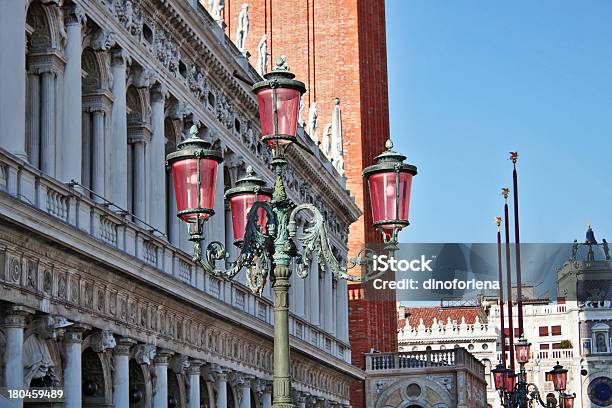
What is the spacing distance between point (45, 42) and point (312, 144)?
1866 cm

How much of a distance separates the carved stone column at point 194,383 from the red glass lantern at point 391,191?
1204 cm

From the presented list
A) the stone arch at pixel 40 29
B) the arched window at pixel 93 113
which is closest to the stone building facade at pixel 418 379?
the arched window at pixel 93 113

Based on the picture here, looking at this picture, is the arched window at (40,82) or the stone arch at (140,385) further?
the stone arch at (140,385)

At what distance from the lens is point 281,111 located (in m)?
12.2

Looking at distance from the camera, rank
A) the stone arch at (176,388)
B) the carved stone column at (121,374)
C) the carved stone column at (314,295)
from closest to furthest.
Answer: the carved stone column at (121,374) → the stone arch at (176,388) → the carved stone column at (314,295)

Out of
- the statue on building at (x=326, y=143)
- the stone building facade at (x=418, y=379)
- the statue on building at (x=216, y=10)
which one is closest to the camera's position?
the statue on building at (x=216, y=10)

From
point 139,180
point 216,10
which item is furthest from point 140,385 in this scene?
point 216,10

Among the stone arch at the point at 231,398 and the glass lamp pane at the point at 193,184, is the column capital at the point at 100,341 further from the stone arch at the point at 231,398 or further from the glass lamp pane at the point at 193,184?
the stone arch at the point at 231,398

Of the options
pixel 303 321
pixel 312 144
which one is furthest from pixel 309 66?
pixel 303 321

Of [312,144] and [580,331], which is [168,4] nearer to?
[312,144]

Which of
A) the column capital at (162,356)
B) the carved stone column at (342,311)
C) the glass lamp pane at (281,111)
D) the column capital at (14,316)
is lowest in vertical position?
the column capital at (162,356)

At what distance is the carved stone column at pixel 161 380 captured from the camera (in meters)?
21.9

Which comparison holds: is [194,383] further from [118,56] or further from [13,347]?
[13,347]

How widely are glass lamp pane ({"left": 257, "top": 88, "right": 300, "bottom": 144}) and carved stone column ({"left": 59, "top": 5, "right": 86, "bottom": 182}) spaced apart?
271 inches
